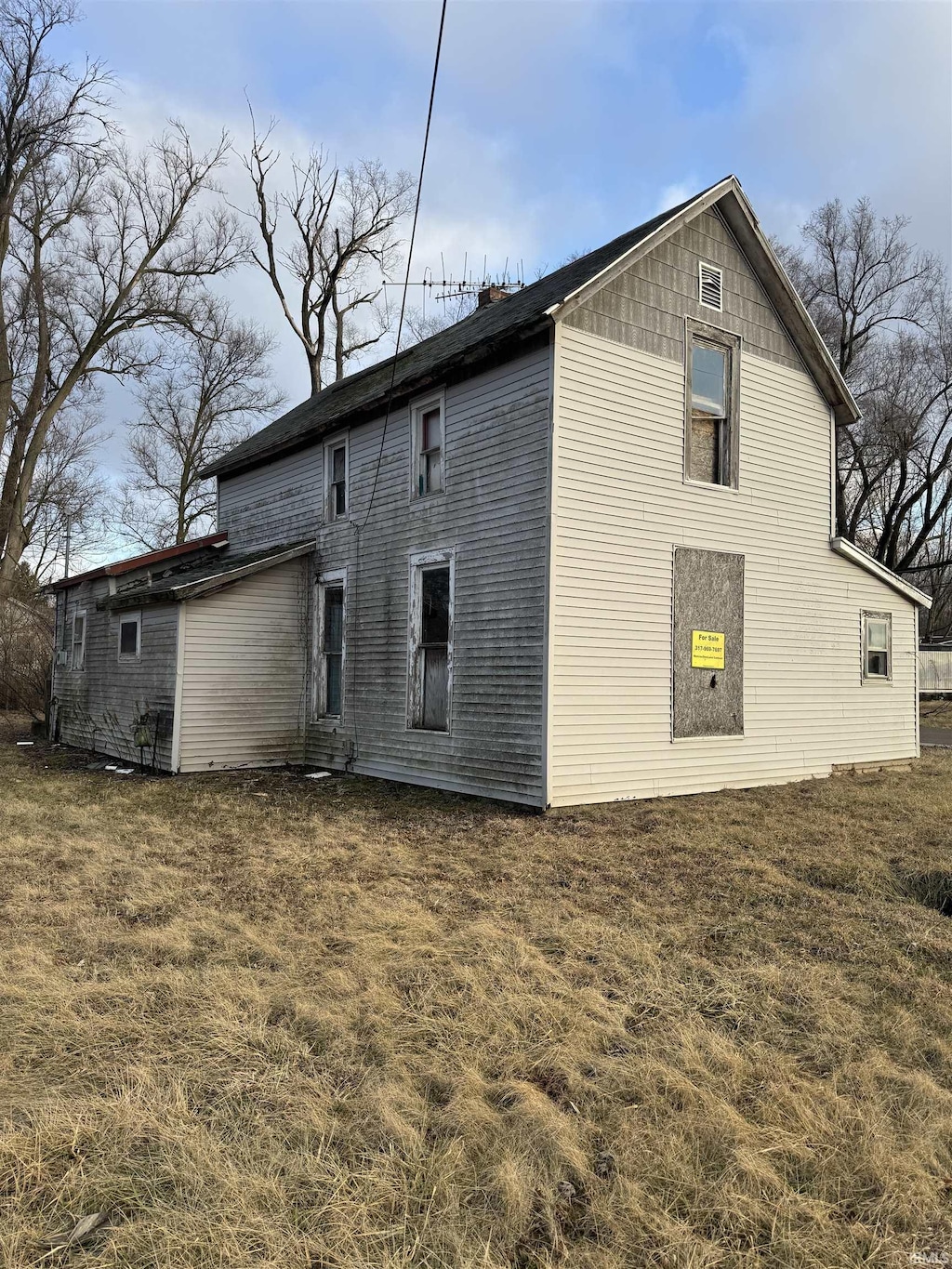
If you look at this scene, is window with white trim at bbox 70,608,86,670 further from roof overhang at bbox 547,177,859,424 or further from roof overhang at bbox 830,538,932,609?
roof overhang at bbox 830,538,932,609

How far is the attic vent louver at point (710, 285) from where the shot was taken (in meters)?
11.3

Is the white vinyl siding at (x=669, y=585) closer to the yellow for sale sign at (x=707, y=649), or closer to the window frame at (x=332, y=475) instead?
the yellow for sale sign at (x=707, y=649)

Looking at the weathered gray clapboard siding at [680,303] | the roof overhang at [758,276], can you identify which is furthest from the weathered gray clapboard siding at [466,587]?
the roof overhang at [758,276]

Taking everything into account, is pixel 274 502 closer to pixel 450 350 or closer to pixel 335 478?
pixel 335 478

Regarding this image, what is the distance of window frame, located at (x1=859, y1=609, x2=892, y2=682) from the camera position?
534 inches

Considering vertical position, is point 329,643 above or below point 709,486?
below

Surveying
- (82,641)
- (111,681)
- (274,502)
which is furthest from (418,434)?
(82,641)

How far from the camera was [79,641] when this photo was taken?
17.0 metres

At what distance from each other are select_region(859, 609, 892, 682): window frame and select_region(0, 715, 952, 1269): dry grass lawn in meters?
6.86

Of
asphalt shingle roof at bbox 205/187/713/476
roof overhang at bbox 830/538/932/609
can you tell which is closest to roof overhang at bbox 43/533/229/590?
asphalt shingle roof at bbox 205/187/713/476

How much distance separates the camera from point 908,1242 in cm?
258

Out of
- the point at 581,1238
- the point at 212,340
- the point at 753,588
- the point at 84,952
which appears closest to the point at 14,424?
the point at 212,340

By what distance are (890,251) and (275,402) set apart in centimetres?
2438

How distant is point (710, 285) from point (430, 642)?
610cm
